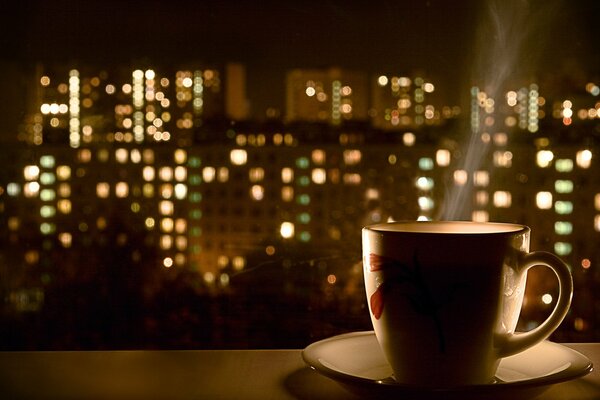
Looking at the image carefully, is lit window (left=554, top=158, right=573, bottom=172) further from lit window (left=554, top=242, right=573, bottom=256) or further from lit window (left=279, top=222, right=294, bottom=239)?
lit window (left=279, top=222, right=294, bottom=239)

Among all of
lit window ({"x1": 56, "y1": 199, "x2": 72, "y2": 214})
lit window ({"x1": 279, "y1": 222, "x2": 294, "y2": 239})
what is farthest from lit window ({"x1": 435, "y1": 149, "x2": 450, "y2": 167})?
lit window ({"x1": 56, "y1": 199, "x2": 72, "y2": 214})

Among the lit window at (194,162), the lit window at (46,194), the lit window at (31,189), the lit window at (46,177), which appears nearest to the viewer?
the lit window at (31,189)

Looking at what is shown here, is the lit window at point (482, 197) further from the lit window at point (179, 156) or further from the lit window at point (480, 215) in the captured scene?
the lit window at point (179, 156)

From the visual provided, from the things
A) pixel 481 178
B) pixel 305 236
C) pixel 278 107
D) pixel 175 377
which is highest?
pixel 278 107

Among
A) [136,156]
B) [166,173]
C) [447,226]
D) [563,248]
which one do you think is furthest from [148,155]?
[447,226]

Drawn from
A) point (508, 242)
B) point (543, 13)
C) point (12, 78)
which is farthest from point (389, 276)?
point (12, 78)

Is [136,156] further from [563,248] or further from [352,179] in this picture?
[563,248]

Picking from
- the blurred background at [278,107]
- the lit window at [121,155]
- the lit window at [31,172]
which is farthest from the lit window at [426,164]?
the lit window at [121,155]
